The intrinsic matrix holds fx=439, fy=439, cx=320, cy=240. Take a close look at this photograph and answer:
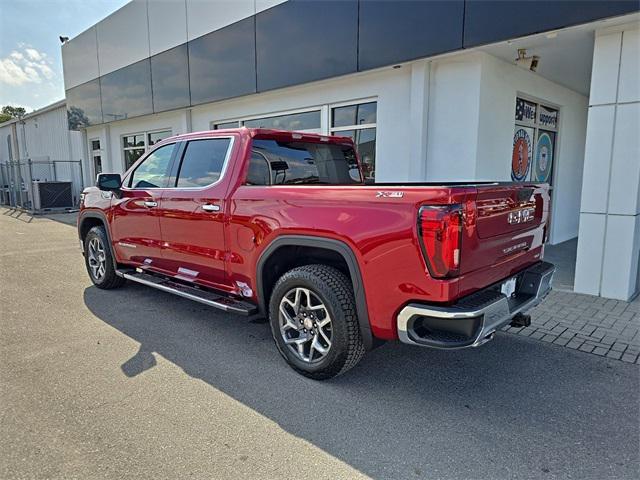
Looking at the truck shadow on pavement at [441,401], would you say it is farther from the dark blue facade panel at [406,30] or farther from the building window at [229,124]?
the building window at [229,124]

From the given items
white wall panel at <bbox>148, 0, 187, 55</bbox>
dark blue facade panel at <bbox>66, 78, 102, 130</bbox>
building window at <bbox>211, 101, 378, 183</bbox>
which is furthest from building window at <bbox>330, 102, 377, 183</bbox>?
dark blue facade panel at <bbox>66, 78, 102, 130</bbox>

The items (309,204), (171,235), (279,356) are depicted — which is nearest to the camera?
(309,204)

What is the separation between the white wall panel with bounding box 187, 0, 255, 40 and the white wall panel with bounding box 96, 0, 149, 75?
2.54 meters

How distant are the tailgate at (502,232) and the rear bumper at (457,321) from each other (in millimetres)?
129

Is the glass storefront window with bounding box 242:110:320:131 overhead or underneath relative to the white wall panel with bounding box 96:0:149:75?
underneath

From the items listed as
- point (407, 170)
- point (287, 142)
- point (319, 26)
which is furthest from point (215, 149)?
point (319, 26)

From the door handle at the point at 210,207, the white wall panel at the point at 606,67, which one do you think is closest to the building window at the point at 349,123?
the white wall panel at the point at 606,67

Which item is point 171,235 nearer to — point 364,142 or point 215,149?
point 215,149

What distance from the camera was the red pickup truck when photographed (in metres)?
2.72

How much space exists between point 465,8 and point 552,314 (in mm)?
4039

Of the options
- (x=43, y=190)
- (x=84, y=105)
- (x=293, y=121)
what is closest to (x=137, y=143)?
(x=84, y=105)

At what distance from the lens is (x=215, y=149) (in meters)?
4.32

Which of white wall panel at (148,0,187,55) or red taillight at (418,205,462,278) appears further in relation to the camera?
white wall panel at (148,0,187,55)

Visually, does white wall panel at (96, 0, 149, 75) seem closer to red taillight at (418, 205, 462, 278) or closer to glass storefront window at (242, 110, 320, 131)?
glass storefront window at (242, 110, 320, 131)
